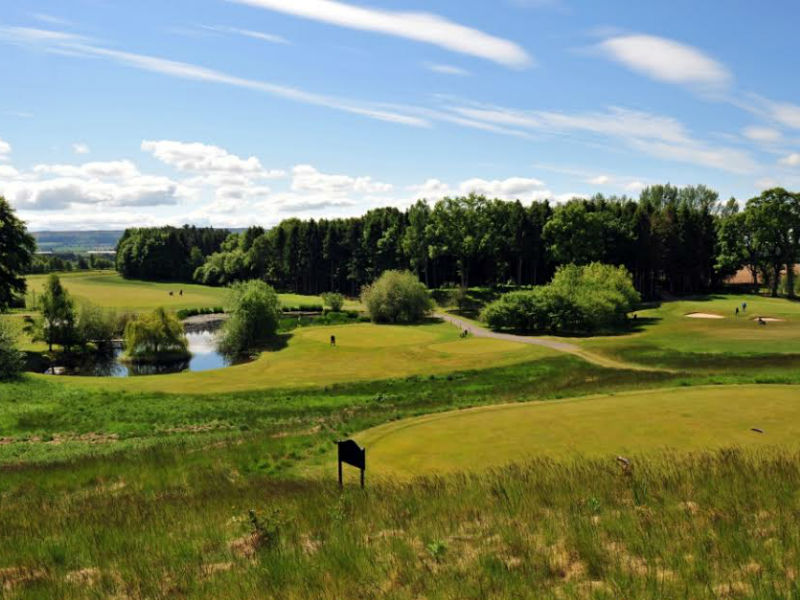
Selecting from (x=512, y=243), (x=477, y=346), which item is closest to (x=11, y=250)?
(x=477, y=346)

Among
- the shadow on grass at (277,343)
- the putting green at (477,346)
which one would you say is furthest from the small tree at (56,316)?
the putting green at (477,346)

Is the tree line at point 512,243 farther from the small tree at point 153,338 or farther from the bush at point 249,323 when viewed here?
the small tree at point 153,338

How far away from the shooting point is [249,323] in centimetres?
6812

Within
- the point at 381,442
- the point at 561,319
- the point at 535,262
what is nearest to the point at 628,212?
the point at 535,262

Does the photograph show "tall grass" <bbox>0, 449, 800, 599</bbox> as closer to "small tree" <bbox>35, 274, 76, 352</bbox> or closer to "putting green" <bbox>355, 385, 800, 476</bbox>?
"putting green" <bbox>355, 385, 800, 476</bbox>

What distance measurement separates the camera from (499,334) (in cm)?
6731

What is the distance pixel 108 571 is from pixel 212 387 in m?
33.1

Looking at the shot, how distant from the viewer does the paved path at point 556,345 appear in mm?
44938

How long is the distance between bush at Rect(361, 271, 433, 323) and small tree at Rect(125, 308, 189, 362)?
2824 centimetres

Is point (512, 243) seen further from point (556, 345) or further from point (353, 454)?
point (353, 454)

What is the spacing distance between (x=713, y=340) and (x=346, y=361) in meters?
34.2

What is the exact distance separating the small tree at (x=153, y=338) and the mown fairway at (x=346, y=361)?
10.4 metres

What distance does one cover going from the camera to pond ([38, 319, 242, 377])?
57.2 metres

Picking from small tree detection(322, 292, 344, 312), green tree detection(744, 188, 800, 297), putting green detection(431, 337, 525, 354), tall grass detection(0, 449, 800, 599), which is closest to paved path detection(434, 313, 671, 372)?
putting green detection(431, 337, 525, 354)
